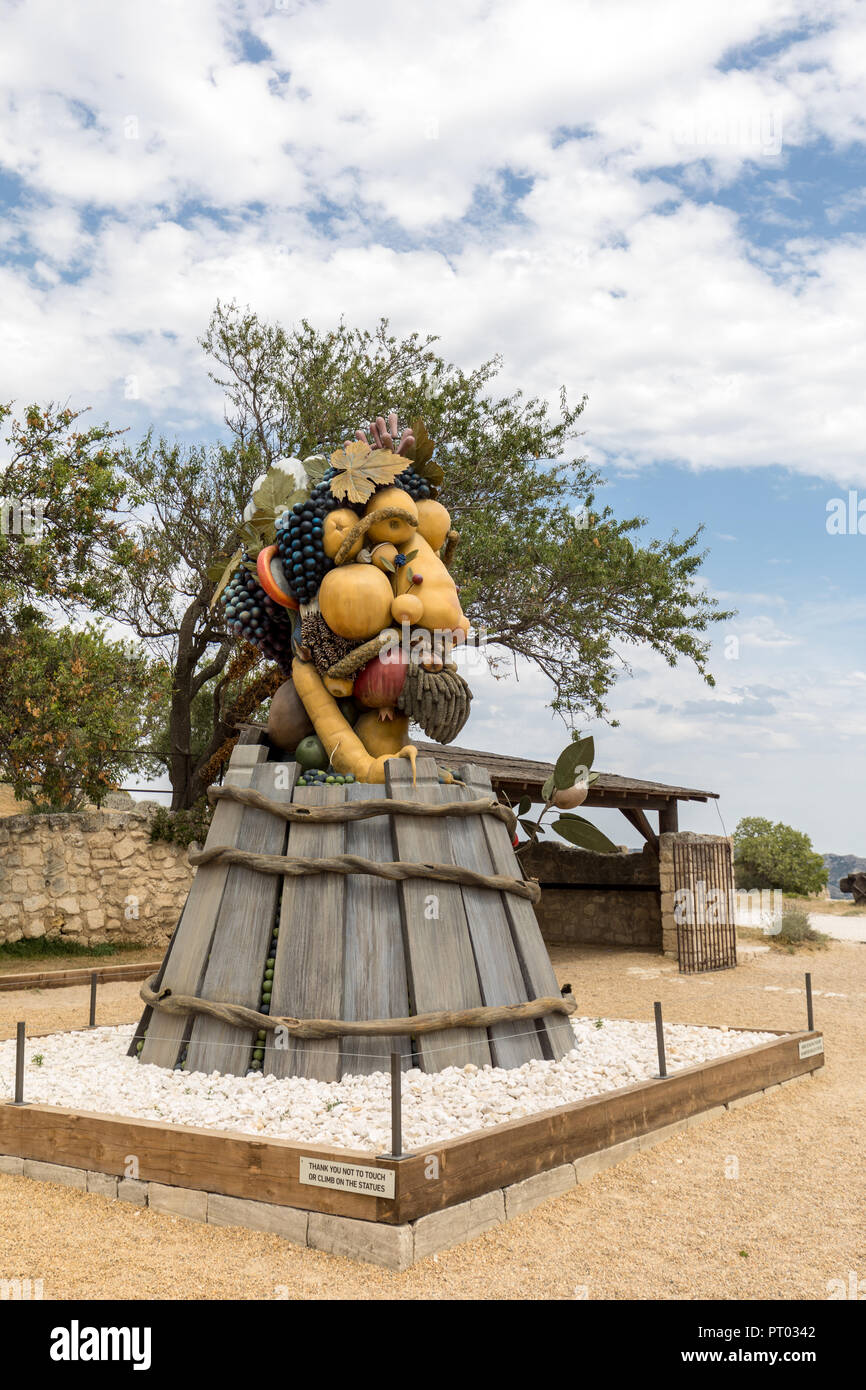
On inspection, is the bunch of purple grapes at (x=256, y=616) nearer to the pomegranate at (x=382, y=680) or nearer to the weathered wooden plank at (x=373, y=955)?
the pomegranate at (x=382, y=680)

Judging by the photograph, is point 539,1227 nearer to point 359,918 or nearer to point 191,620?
point 359,918

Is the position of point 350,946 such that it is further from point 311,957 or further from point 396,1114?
point 396,1114

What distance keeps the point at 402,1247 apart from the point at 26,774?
10.4 m

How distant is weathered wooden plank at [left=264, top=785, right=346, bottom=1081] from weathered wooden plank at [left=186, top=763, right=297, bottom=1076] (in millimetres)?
101

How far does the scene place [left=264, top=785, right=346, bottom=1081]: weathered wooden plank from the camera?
4.43 m

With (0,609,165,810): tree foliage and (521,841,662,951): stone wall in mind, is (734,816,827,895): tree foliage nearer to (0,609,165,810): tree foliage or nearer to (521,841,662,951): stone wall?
(521,841,662,951): stone wall

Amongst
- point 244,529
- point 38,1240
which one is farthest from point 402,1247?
point 244,529

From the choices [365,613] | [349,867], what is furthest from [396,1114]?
[365,613]

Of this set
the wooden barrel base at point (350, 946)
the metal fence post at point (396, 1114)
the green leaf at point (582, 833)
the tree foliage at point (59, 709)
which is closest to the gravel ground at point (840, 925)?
the tree foliage at point (59, 709)

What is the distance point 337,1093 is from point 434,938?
0.82 metres

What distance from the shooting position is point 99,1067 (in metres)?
5.13

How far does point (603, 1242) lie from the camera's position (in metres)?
3.39

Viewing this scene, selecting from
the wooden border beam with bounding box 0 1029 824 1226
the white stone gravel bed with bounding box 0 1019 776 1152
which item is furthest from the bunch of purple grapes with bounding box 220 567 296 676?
the wooden border beam with bounding box 0 1029 824 1226

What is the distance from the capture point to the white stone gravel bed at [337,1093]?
150 inches
